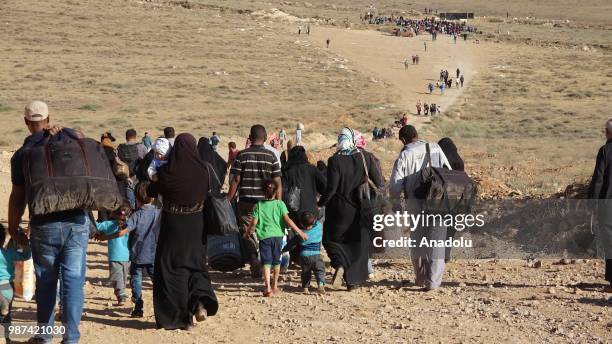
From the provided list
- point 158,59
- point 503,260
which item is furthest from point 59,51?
point 503,260

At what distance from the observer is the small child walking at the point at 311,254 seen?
9.27 meters

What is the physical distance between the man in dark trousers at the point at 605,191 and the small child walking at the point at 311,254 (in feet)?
8.31

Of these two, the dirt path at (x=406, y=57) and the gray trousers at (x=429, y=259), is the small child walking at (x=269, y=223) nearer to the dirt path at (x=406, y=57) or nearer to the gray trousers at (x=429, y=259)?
the gray trousers at (x=429, y=259)

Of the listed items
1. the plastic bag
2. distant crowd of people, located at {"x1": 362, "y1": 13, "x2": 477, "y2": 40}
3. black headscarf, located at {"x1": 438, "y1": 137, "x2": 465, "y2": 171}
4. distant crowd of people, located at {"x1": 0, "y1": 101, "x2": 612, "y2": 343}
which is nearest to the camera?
distant crowd of people, located at {"x1": 0, "y1": 101, "x2": 612, "y2": 343}

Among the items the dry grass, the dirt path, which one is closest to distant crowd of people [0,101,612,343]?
the dry grass

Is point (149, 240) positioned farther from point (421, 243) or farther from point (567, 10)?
point (567, 10)

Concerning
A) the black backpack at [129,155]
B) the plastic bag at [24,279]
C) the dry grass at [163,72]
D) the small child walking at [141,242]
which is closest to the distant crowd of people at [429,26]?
the dry grass at [163,72]

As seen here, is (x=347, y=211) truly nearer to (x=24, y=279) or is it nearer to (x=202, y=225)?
(x=202, y=225)

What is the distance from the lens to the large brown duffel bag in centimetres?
600

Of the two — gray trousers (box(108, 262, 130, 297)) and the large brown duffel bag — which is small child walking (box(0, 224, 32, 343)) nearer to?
the large brown duffel bag

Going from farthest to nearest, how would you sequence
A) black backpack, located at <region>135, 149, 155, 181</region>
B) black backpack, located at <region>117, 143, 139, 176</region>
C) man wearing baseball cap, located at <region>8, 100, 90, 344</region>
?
1. black backpack, located at <region>117, 143, 139, 176</region>
2. black backpack, located at <region>135, 149, 155, 181</region>
3. man wearing baseball cap, located at <region>8, 100, 90, 344</region>

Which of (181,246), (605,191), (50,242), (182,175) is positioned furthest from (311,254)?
(50,242)

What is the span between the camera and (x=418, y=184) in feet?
30.2

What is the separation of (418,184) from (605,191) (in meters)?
1.67
